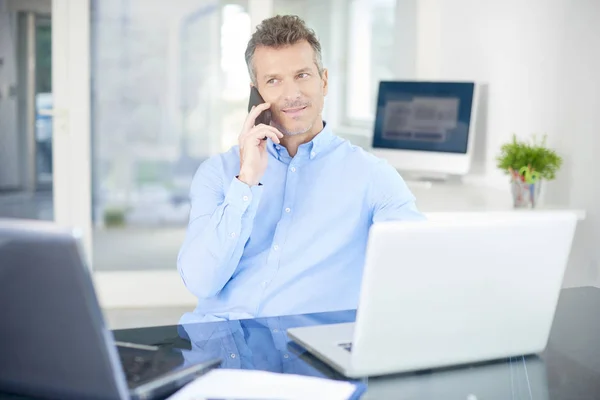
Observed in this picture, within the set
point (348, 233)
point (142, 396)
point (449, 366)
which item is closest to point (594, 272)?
point (348, 233)

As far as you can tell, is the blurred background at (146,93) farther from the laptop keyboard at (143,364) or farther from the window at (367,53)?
the laptop keyboard at (143,364)

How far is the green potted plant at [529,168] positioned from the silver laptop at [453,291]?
2.06 metres

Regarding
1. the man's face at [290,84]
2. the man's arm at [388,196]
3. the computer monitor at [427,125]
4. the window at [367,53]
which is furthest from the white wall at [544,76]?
the man's face at [290,84]

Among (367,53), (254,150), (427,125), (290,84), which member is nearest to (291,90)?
(290,84)

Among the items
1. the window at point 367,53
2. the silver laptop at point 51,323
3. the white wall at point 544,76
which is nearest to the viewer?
the silver laptop at point 51,323

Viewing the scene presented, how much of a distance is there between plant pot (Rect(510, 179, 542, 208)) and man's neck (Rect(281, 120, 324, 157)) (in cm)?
155

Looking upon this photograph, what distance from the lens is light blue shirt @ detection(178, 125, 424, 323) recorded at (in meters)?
1.70

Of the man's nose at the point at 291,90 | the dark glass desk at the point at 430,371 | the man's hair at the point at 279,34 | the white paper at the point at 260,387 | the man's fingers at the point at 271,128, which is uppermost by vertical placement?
the man's hair at the point at 279,34

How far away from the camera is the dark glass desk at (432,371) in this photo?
3.47ft

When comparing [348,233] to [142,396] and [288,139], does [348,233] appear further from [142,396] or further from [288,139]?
[142,396]

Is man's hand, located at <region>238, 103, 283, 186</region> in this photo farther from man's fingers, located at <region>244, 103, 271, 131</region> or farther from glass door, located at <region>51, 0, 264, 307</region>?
glass door, located at <region>51, 0, 264, 307</region>

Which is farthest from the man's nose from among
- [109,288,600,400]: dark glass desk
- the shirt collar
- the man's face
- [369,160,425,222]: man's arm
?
[109,288,600,400]: dark glass desk

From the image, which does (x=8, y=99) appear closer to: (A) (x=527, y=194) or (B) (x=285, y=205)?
(A) (x=527, y=194)

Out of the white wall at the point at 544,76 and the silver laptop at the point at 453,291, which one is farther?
the white wall at the point at 544,76
